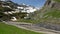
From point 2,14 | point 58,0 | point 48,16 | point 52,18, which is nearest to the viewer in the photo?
point 52,18

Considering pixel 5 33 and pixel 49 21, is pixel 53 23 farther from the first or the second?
pixel 5 33

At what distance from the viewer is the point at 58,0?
78438 millimetres

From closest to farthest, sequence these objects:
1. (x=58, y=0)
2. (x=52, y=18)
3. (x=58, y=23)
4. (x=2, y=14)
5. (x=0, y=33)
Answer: (x=0, y=33), (x=58, y=23), (x=52, y=18), (x=58, y=0), (x=2, y=14)

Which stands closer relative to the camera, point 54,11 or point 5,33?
point 5,33

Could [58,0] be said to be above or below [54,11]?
above

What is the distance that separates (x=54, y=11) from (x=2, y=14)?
67426 mm

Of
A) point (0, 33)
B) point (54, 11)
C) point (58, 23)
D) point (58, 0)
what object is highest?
point (58, 0)

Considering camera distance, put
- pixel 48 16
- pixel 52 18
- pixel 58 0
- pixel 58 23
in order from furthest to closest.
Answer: pixel 58 0
pixel 48 16
pixel 52 18
pixel 58 23

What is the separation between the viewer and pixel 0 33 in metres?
32.7

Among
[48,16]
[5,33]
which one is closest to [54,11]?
[48,16]

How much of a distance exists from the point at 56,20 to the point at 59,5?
11.1m

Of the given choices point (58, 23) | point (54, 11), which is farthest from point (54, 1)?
point (58, 23)

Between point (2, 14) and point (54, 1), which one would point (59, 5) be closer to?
point (54, 1)

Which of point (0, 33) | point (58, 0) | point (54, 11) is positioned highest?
point (58, 0)
